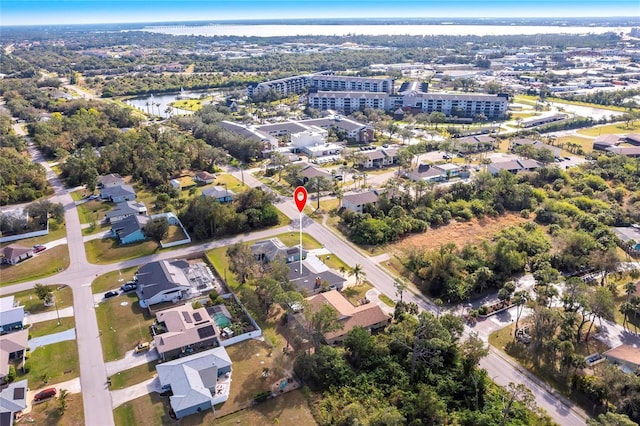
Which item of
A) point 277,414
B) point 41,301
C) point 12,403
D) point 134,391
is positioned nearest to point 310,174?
point 41,301

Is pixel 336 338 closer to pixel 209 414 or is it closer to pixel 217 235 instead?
pixel 209 414

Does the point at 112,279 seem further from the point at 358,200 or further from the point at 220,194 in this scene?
the point at 358,200

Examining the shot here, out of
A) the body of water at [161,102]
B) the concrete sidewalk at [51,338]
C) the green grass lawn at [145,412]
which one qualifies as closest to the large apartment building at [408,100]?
the body of water at [161,102]

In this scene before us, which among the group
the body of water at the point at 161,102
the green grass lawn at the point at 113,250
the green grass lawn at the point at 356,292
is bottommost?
the green grass lawn at the point at 356,292

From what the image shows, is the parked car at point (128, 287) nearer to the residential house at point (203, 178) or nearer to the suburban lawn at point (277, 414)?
the suburban lawn at point (277, 414)

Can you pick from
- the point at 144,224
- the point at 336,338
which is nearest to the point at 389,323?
the point at 336,338

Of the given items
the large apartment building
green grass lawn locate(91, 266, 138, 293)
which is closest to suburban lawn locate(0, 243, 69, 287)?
green grass lawn locate(91, 266, 138, 293)
